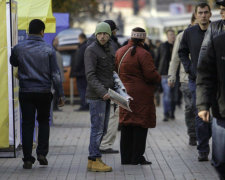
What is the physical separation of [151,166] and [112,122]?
178cm

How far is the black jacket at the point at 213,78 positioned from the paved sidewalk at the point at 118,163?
2.64 meters

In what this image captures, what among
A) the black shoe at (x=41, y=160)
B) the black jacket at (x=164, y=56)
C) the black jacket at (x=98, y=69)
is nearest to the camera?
the black jacket at (x=98, y=69)

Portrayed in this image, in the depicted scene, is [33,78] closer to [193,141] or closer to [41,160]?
[41,160]

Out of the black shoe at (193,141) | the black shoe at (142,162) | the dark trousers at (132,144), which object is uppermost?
the dark trousers at (132,144)

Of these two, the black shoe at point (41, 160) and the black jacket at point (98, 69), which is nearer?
the black jacket at point (98, 69)

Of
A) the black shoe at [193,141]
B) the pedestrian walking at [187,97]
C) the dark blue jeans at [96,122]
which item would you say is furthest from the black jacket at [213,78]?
the black shoe at [193,141]

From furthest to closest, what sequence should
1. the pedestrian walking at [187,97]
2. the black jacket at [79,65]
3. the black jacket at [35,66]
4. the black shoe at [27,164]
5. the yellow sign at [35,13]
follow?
1. the black jacket at [79,65]
2. the pedestrian walking at [187,97]
3. the yellow sign at [35,13]
4. the black shoe at [27,164]
5. the black jacket at [35,66]

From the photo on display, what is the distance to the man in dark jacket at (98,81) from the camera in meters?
8.92

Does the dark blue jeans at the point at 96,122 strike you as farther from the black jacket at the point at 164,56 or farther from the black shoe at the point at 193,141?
the black jacket at the point at 164,56

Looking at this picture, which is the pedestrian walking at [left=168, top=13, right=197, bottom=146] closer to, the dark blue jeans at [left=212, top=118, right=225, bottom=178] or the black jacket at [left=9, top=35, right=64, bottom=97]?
the black jacket at [left=9, top=35, right=64, bottom=97]

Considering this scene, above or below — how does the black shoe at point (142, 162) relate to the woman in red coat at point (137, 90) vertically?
below

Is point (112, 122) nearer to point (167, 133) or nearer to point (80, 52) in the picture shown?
point (167, 133)

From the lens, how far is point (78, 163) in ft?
32.3

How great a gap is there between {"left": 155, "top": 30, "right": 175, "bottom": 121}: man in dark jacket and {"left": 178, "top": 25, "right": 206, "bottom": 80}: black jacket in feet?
19.9
